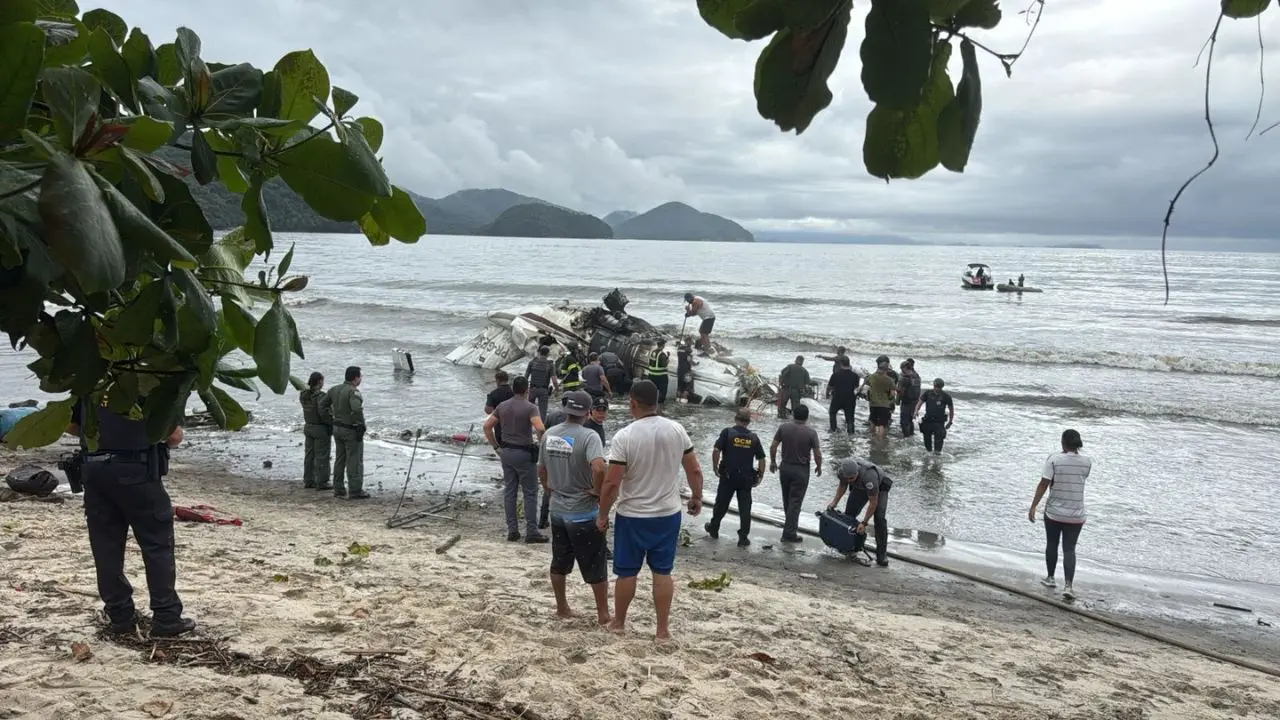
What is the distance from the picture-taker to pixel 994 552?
9984mm

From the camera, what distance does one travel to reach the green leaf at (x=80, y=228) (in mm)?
1102

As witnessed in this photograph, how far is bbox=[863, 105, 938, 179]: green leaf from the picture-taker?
141 cm

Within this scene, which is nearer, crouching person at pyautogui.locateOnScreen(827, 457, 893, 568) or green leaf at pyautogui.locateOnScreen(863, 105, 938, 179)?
green leaf at pyautogui.locateOnScreen(863, 105, 938, 179)

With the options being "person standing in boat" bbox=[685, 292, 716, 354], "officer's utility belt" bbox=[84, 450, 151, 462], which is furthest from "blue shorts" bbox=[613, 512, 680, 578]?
"person standing in boat" bbox=[685, 292, 716, 354]

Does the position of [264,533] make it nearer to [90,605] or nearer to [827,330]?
[90,605]

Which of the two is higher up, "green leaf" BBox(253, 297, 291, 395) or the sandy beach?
"green leaf" BBox(253, 297, 291, 395)

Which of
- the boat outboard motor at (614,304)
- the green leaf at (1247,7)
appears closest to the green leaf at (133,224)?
the green leaf at (1247,7)

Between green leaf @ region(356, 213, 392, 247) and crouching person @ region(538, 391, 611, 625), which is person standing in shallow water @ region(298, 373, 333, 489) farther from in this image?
green leaf @ region(356, 213, 392, 247)

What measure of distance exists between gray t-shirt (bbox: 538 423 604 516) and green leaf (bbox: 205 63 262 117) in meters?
4.29

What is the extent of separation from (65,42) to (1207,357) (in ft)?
117

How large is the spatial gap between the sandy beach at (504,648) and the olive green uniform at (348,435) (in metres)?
2.14

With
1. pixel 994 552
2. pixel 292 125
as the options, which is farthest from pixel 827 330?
pixel 292 125

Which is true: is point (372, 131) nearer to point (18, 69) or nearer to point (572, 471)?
point (18, 69)

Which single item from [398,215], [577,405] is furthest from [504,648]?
[398,215]
